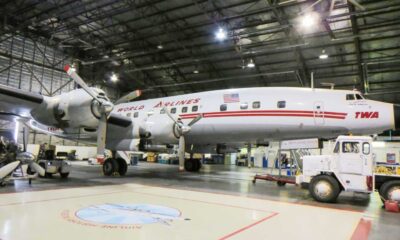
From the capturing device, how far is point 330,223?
570cm

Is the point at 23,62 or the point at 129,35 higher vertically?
the point at 129,35

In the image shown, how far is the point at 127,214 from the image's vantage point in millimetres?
5832

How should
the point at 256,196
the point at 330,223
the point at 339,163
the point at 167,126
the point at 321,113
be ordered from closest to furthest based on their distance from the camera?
1. the point at 330,223
2. the point at 339,163
3. the point at 256,196
4. the point at 321,113
5. the point at 167,126

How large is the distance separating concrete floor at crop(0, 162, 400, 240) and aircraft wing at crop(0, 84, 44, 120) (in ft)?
10.7

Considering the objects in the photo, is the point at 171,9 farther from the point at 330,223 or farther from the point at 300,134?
the point at 330,223

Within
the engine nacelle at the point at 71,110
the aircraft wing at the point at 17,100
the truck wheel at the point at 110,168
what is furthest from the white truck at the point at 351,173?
the aircraft wing at the point at 17,100

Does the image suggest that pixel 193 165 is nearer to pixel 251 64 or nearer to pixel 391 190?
pixel 251 64

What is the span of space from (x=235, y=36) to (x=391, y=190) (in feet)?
53.7

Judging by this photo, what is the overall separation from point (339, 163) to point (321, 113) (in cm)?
318

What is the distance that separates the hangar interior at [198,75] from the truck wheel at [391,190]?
1.13 ft

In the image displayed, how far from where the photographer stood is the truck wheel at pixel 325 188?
8023 millimetres

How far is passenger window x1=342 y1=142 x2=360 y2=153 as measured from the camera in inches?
316

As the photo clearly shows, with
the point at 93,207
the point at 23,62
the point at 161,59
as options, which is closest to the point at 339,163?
the point at 93,207

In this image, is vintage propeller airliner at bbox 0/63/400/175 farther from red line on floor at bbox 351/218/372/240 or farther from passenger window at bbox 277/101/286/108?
red line on floor at bbox 351/218/372/240
